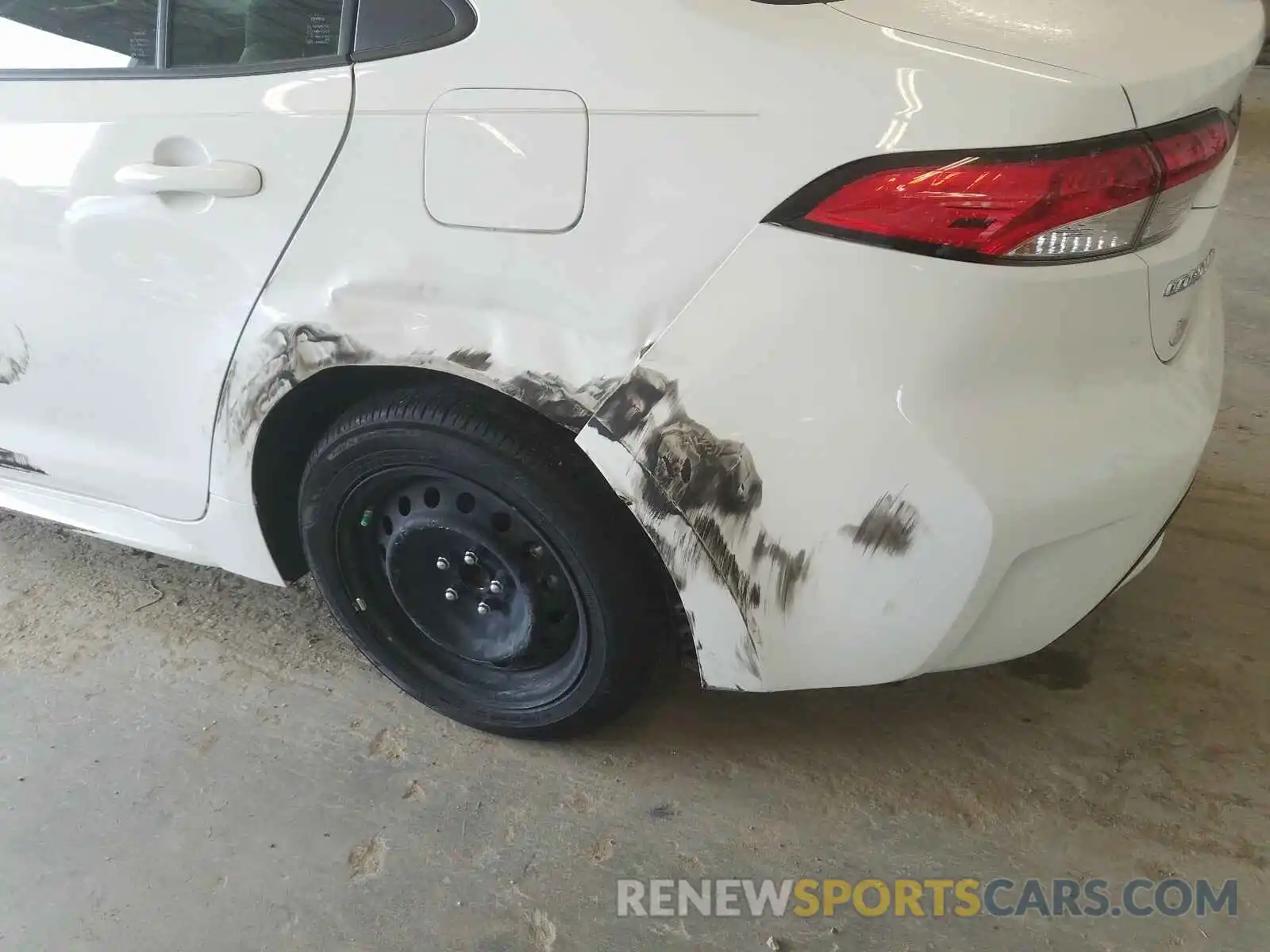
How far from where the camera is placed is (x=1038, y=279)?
116cm

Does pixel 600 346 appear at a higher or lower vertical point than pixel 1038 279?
lower

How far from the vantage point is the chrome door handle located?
4.74 feet

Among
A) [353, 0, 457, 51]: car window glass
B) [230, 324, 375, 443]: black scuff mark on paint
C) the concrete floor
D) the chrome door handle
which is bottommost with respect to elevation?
the concrete floor

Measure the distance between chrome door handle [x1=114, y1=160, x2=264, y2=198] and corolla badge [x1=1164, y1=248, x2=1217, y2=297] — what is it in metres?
1.32

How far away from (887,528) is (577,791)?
32.0 inches

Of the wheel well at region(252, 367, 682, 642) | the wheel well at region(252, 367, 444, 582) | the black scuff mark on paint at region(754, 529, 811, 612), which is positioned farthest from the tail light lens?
the wheel well at region(252, 367, 444, 582)

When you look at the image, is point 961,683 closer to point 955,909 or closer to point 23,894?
point 955,909

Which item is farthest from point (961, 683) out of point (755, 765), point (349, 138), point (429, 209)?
point (349, 138)

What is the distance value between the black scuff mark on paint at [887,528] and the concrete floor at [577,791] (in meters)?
0.64

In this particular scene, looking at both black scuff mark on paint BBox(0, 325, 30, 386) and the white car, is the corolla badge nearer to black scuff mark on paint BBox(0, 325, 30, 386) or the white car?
the white car

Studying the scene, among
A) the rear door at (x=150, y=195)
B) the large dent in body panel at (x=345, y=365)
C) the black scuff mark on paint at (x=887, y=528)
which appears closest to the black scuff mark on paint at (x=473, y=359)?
the large dent in body panel at (x=345, y=365)

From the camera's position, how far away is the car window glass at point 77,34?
1576mm

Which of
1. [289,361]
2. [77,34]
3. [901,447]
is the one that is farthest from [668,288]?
[77,34]

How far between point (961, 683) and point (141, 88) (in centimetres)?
184
